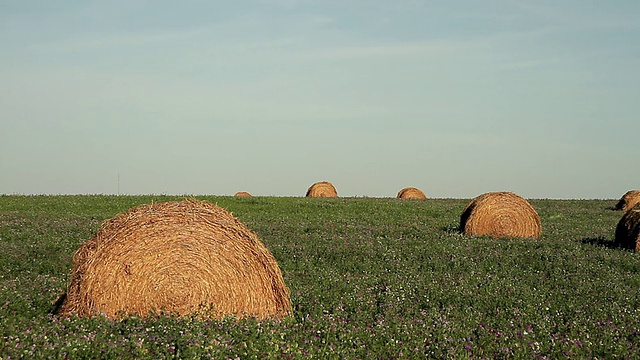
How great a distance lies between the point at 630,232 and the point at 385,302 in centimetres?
1248

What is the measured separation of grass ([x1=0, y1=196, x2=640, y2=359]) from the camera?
31.4 feet

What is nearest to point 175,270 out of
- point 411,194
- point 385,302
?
point 385,302

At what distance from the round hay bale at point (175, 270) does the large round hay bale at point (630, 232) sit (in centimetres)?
1452

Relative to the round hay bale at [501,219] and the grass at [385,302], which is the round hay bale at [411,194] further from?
the round hay bale at [501,219]

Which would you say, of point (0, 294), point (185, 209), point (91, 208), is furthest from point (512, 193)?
point (91, 208)

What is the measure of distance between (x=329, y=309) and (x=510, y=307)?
3631mm

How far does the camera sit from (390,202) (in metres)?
41.0

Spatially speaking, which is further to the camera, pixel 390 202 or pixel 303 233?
pixel 390 202

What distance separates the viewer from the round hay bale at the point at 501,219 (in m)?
25.1

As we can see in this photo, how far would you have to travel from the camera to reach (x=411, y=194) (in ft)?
165

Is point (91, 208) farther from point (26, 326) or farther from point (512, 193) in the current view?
point (26, 326)

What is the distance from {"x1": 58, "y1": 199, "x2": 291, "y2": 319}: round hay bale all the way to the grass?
52 cm

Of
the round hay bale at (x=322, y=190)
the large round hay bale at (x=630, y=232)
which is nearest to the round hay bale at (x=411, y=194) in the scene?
the round hay bale at (x=322, y=190)

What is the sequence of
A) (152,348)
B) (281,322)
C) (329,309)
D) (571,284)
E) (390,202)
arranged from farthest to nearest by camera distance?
(390,202) < (571,284) < (329,309) < (281,322) < (152,348)
